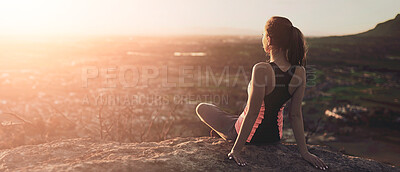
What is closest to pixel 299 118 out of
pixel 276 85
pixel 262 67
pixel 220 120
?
pixel 276 85

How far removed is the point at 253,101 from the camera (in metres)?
2.41

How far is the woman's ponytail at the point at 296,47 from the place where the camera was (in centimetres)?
237

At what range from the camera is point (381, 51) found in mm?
19953

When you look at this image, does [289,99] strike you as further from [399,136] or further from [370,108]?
[370,108]

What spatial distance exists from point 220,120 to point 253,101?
80 centimetres

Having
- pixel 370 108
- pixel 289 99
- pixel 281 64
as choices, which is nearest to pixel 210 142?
pixel 289 99

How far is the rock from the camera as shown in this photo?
7.43 feet

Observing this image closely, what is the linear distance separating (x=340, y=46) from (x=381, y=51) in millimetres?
4346

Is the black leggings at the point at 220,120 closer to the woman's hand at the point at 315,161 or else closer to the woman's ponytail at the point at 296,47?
the woman's hand at the point at 315,161

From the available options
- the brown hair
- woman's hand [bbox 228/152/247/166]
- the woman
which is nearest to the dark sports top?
the woman

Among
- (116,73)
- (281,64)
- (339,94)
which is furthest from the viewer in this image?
(116,73)

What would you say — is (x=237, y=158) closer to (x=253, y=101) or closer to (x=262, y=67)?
(x=253, y=101)

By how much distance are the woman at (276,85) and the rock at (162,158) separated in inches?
6.5

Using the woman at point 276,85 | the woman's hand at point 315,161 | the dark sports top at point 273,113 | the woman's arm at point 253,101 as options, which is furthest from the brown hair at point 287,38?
the woman's hand at point 315,161
